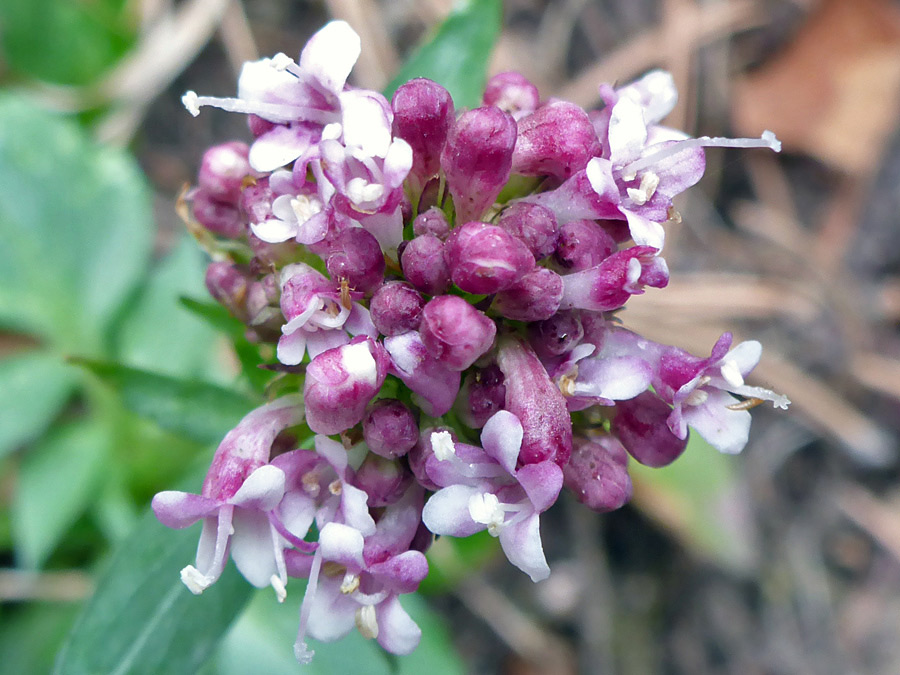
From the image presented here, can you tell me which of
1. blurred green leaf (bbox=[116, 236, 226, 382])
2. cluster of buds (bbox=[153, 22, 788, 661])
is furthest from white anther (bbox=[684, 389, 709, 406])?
blurred green leaf (bbox=[116, 236, 226, 382])

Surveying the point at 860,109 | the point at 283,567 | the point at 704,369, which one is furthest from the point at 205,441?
the point at 860,109

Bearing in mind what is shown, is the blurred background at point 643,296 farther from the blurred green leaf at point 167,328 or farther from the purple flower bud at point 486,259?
the purple flower bud at point 486,259

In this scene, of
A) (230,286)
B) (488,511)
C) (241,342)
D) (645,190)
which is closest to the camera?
(488,511)

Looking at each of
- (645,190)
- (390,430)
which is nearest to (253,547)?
(390,430)

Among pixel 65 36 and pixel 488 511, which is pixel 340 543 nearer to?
pixel 488 511

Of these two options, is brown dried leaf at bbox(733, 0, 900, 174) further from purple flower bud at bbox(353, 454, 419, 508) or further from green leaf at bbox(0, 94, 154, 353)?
purple flower bud at bbox(353, 454, 419, 508)
